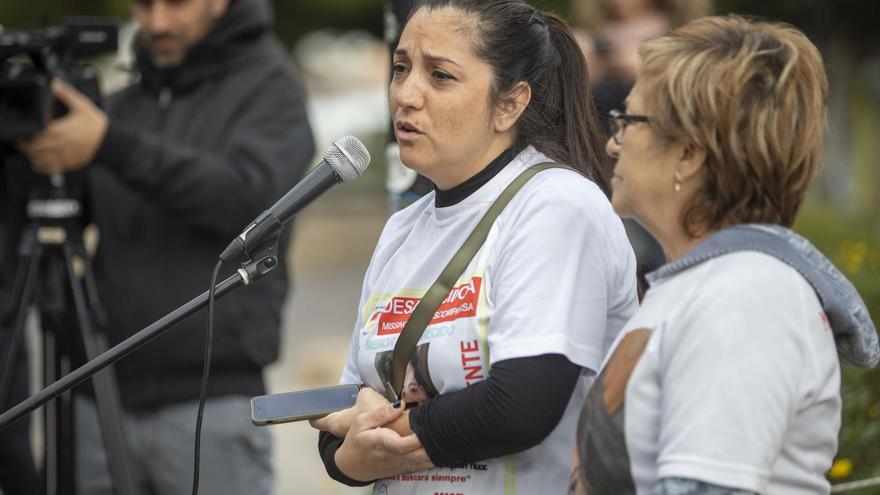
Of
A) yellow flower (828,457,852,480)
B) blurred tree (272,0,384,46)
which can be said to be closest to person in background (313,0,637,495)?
yellow flower (828,457,852,480)

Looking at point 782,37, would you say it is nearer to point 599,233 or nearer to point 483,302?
point 599,233

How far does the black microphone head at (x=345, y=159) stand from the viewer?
7.59 feet

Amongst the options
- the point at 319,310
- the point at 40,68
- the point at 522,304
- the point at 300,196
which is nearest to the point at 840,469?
the point at 522,304

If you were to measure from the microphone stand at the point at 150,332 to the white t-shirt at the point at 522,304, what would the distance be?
0.26m

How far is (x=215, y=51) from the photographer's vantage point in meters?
4.14

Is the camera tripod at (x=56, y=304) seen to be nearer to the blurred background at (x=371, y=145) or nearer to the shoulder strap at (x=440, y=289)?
the blurred background at (x=371, y=145)

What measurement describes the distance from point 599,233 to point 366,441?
0.55 meters

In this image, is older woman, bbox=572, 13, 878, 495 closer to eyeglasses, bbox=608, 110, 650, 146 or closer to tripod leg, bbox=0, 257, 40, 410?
eyeglasses, bbox=608, 110, 650, 146

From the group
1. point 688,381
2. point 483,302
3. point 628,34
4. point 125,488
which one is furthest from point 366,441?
point 628,34

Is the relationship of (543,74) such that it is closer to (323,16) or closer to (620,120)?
(620,120)

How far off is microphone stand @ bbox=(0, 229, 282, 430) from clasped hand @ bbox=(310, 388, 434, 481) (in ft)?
1.00

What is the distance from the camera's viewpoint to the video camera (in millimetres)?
3777

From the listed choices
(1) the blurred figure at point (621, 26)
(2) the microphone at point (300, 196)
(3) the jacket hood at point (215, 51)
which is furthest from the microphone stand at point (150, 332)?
(1) the blurred figure at point (621, 26)

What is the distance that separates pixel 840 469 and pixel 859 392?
49 cm
